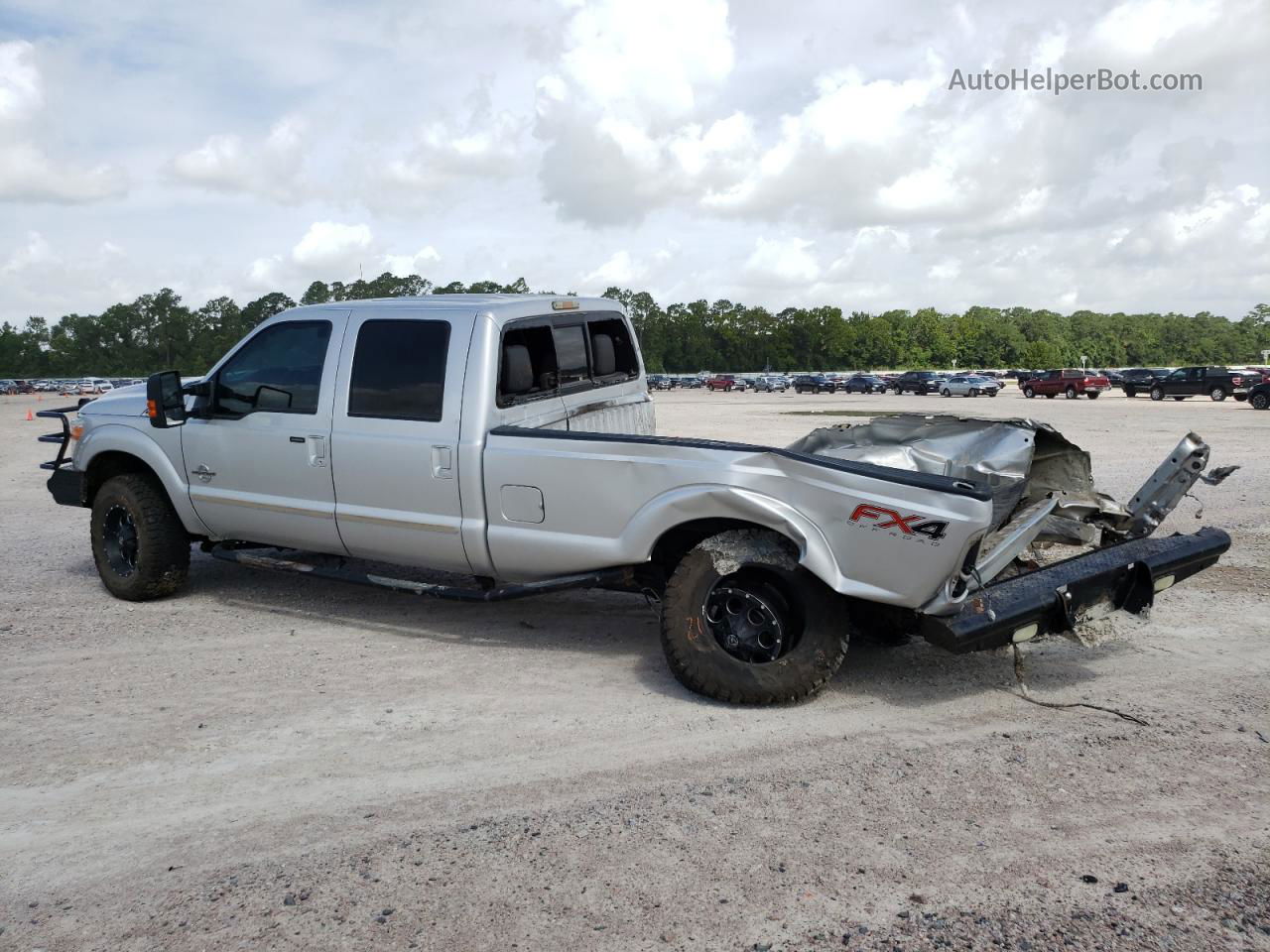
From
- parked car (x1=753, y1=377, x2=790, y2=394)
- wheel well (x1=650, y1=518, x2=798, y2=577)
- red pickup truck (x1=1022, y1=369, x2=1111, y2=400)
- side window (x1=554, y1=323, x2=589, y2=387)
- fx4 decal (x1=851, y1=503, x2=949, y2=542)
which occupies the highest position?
side window (x1=554, y1=323, x2=589, y2=387)

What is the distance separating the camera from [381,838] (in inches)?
139

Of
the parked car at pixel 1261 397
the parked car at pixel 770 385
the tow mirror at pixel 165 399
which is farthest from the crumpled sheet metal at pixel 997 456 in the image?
the parked car at pixel 770 385

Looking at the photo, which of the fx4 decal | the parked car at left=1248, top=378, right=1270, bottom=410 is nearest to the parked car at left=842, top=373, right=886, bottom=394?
the parked car at left=1248, top=378, right=1270, bottom=410

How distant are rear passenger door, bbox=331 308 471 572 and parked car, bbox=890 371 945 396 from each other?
61745 millimetres

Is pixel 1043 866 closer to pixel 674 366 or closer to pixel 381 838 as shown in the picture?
pixel 381 838

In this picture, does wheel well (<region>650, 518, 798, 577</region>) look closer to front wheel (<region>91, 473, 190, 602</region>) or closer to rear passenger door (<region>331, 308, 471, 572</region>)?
rear passenger door (<region>331, 308, 471, 572</region>)

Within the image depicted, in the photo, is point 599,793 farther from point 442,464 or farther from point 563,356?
point 563,356

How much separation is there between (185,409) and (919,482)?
471 cm

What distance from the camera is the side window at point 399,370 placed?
222 inches

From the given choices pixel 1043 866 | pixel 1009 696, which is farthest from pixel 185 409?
pixel 1043 866

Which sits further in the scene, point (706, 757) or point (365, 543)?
point (365, 543)

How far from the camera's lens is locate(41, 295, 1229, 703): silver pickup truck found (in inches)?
177

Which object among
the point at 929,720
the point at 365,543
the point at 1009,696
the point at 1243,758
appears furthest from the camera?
the point at 365,543

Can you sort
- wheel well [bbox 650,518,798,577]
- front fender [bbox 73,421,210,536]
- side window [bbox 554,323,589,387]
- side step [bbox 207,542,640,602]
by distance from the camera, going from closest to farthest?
wheel well [bbox 650,518,798,577]
side step [bbox 207,542,640,602]
side window [bbox 554,323,589,387]
front fender [bbox 73,421,210,536]
